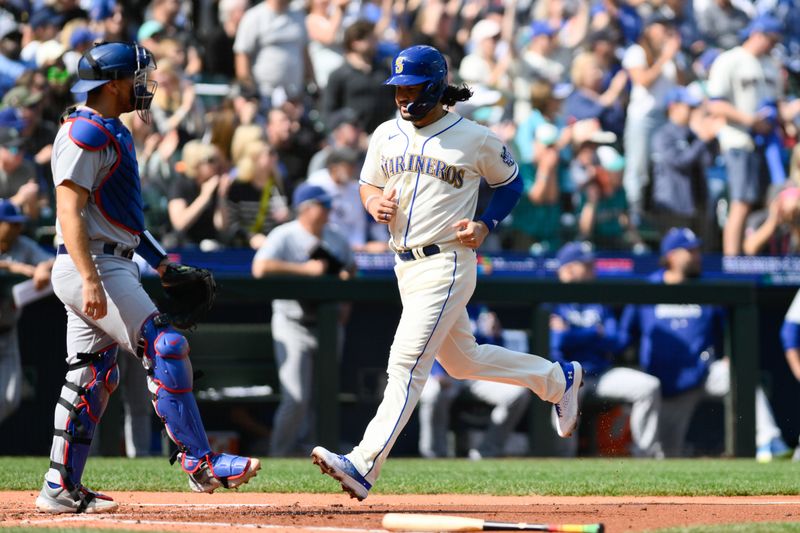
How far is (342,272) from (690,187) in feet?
12.5

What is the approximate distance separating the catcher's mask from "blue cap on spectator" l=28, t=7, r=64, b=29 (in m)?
7.13

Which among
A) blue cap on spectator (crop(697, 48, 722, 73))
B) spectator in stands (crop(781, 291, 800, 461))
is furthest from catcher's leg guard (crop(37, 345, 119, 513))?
blue cap on spectator (crop(697, 48, 722, 73))

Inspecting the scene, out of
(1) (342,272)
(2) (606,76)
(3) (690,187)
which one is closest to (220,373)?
(1) (342,272)

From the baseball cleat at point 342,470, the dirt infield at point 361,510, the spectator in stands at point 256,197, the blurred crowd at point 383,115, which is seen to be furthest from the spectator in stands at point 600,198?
the baseball cleat at point 342,470

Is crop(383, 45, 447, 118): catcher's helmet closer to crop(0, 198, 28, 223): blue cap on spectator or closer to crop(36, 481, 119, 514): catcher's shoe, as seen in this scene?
crop(36, 481, 119, 514): catcher's shoe

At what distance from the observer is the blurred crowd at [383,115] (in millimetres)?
10914

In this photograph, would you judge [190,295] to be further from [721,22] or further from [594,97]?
[721,22]

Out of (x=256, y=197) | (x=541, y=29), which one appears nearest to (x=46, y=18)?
(x=256, y=197)

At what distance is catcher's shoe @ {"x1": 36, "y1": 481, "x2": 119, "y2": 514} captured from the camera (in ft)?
17.4

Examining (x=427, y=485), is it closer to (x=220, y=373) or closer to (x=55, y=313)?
(x=220, y=373)

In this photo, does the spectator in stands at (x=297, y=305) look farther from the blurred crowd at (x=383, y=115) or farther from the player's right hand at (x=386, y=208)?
the player's right hand at (x=386, y=208)

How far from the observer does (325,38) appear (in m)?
13.0

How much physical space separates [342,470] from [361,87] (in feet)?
23.9

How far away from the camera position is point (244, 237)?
10.8 m
